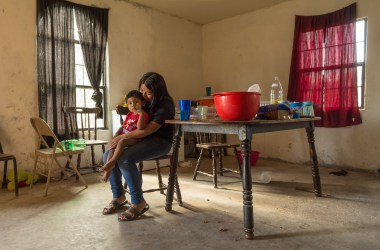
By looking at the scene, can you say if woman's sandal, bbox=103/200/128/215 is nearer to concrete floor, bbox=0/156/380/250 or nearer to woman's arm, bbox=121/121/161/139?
concrete floor, bbox=0/156/380/250

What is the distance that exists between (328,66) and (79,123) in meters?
3.86

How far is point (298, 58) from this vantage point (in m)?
4.87

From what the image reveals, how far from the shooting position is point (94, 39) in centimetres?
454

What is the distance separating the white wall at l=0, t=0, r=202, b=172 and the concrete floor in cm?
95

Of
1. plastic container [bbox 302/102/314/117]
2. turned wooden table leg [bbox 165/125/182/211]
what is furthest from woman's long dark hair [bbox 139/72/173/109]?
plastic container [bbox 302/102/314/117]

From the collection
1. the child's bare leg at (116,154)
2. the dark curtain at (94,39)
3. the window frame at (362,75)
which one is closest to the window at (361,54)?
the window frame at (362,75)

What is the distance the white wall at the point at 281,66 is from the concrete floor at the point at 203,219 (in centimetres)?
102

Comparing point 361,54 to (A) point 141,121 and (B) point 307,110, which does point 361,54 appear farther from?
(A) point 141,121

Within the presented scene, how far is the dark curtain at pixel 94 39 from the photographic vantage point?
4.41 metres

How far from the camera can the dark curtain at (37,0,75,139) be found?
397 centimetres

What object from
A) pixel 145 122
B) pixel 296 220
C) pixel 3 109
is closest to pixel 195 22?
pixel 3 109

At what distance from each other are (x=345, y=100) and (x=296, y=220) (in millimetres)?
2688

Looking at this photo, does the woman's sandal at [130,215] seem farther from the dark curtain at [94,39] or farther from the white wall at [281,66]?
the white wall at [281,66]

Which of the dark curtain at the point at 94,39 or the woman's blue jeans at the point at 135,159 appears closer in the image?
the woman's blue jeans at the point at 135,159
